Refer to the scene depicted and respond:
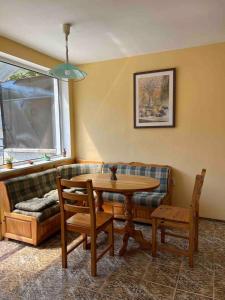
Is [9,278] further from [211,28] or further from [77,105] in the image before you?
[211,28]

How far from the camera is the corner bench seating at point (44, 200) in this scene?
2.68m

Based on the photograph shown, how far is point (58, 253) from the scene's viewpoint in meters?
2.52

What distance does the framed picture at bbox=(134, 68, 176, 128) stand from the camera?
348 centimetres

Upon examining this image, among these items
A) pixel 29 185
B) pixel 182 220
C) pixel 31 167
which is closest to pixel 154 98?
pixel 182 220

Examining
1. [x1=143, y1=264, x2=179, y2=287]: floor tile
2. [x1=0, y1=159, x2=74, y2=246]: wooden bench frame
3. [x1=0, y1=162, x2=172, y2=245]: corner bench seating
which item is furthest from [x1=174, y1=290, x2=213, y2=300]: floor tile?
[x1=0, y1=159, x2=74, y2=246]: wooden bench frame

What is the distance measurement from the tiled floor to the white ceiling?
257 centimetres

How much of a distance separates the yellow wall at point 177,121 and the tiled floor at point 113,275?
1094 millimetres

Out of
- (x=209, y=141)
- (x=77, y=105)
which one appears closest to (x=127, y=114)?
(x=77, y=105)

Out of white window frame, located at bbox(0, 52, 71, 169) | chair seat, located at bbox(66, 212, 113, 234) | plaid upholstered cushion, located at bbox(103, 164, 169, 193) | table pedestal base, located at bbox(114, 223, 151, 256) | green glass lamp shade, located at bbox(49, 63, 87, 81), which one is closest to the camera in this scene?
chair seat, located at bbox(66, 212, 113, 234)

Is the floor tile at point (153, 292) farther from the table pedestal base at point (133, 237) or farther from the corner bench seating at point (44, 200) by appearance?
the corner bench seating at point (44, 200)

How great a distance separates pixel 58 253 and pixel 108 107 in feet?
8.02

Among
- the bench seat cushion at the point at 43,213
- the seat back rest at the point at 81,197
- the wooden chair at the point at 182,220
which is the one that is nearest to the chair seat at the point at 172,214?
the wooden chair at the point at 182,220

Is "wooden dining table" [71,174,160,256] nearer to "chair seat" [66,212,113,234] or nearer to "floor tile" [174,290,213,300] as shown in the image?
"chair seat" [66,212,113,234]

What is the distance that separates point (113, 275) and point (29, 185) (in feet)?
5.43
